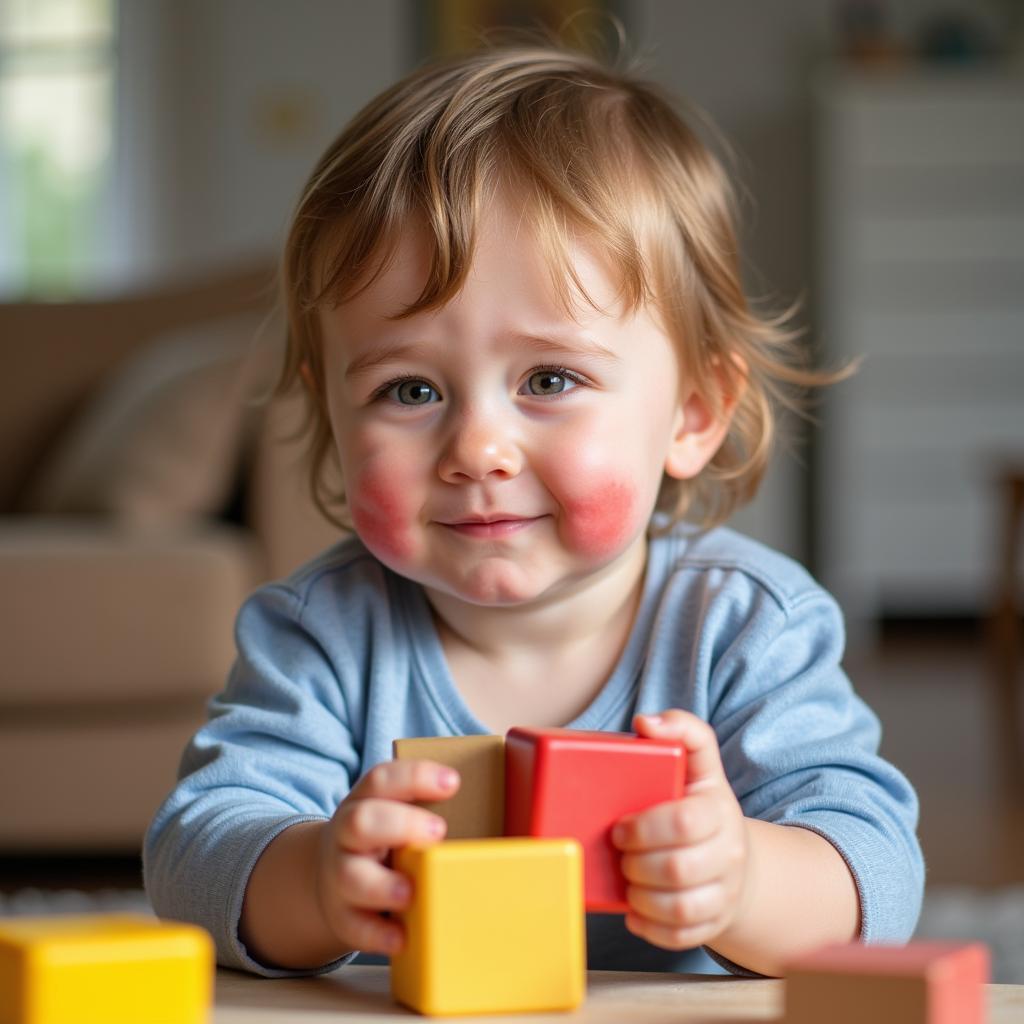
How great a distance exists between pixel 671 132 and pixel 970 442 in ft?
13.4

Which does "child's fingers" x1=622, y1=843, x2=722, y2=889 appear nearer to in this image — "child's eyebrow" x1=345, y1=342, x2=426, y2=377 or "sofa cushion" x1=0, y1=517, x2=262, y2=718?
"child's eyebrow" x1=345, y1=342, x2=426, y2=377

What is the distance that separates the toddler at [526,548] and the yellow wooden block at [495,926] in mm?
99

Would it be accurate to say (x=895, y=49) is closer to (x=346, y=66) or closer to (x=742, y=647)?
(x=346, y=66)

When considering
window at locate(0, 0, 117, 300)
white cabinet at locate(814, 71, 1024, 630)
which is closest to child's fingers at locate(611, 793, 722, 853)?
white cabinet at locate(814, 71, 1024, 630)

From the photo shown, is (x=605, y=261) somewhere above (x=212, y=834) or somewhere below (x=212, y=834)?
above

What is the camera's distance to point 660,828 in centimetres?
55

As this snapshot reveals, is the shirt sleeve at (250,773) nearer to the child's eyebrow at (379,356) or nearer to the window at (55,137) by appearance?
the child's eyebrow at (379,356)

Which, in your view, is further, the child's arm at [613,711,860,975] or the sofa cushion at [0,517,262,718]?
the sofa cushion at [0,517,262,718]

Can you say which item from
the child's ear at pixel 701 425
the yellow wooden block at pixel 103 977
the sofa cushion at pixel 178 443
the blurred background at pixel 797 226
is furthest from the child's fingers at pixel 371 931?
the blurred background at pixel 797 226

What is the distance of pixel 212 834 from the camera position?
2.40 feet

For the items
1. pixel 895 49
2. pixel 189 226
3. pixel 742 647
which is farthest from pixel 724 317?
pixel 189 226

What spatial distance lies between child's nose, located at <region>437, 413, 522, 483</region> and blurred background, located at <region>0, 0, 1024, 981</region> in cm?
172

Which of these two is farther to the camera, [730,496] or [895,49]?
[895,49]

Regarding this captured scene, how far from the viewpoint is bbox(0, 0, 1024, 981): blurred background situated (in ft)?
8.83
